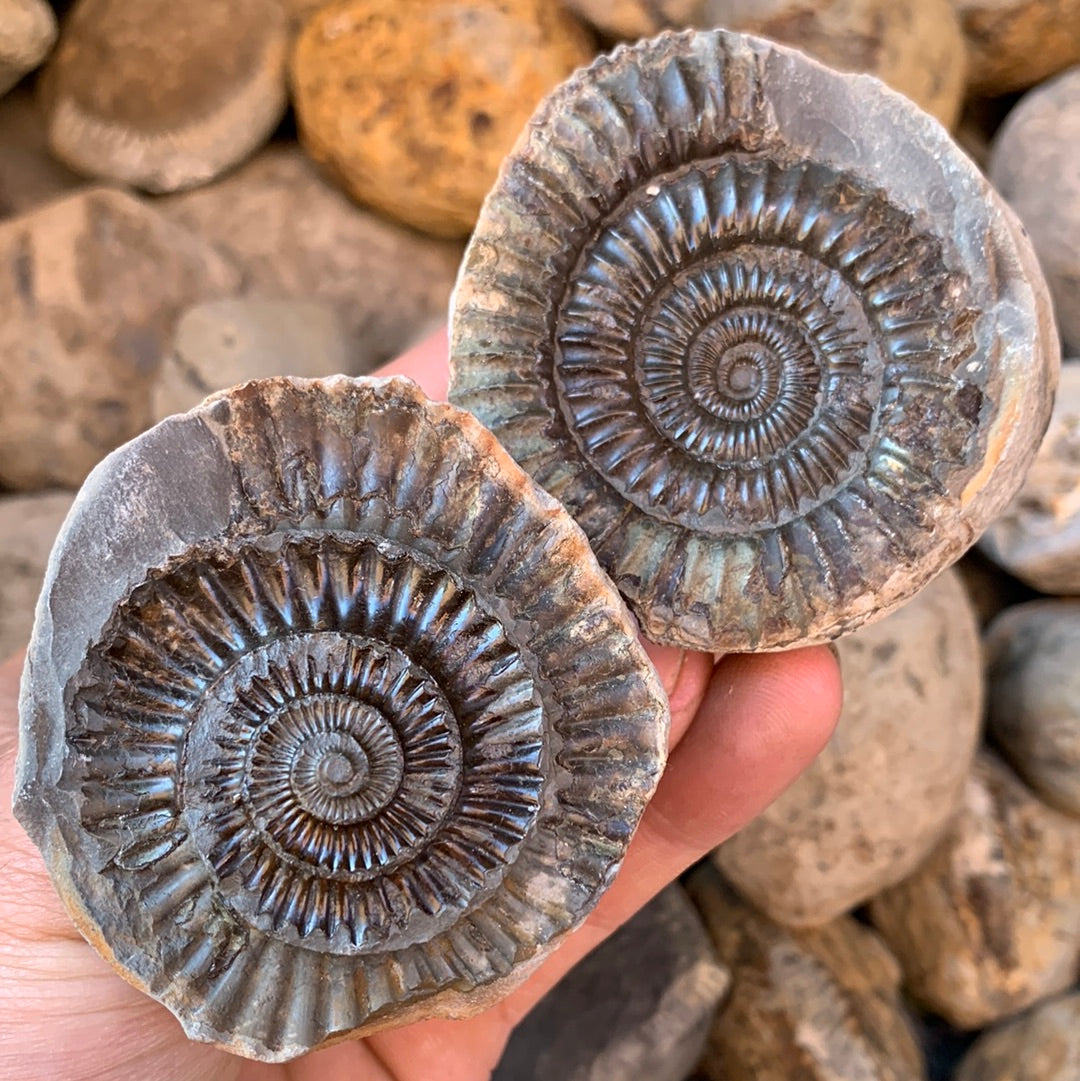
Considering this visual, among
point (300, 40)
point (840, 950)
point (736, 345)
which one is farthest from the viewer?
point (300, 40)

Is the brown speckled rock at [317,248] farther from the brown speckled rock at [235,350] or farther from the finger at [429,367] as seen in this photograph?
the finger at [429,367]

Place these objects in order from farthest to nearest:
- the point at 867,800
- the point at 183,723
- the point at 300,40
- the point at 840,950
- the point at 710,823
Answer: the point at 300,40
the point at 840,950
the point at 867,800
the point at 710,823
the point at 183,723

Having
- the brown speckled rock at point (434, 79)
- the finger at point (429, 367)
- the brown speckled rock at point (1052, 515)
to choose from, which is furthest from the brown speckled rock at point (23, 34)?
the brown speckled rock at point (1052, 515)

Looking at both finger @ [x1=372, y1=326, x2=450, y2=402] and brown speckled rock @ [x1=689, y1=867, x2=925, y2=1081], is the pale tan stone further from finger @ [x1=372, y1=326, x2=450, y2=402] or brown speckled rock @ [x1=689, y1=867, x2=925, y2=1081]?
brown speckled rock @ [x1=689, y1=867, x2=925, y2=1081]

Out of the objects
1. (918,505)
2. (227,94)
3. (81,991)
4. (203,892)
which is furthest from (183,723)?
(227,94)

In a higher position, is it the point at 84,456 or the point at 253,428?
the point at 253,428

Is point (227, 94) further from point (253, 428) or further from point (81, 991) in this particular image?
point (81, 991)

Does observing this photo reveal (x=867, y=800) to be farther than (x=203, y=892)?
Yes

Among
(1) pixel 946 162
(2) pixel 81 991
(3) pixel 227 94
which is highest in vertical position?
(1) pixel 946 162
